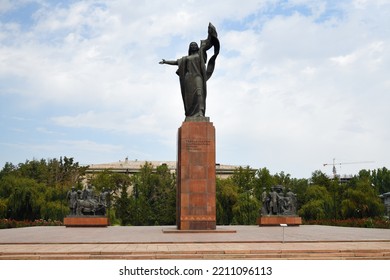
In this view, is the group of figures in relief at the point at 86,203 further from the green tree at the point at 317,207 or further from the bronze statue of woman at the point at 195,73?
the green tree at the point at 317,207

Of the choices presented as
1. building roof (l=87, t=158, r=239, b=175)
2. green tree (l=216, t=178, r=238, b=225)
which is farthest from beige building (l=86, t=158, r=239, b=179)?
green tree (l=216, t=178, r=238, b=225)

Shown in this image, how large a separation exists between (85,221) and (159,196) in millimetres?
23207

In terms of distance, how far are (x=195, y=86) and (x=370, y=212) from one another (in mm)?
28921

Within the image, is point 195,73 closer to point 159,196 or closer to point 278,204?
point 278,204

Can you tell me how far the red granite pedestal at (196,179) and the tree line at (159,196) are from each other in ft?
62.0

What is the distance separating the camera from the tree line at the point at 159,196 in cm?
3669

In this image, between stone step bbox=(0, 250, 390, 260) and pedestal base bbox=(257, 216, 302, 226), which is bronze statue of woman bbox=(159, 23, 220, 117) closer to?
pedestal base bbox=(257, 216, 302, 226)

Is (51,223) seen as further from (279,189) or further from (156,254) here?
(156,254)

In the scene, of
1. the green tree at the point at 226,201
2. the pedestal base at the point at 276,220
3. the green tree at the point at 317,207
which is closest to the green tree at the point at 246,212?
the green tree at the point at 226,201

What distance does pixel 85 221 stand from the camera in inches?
922

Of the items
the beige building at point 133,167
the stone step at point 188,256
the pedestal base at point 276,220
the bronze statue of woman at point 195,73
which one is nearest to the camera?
the stone step at point 188,256

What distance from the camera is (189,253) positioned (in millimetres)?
10430

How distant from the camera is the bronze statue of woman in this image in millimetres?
18547
